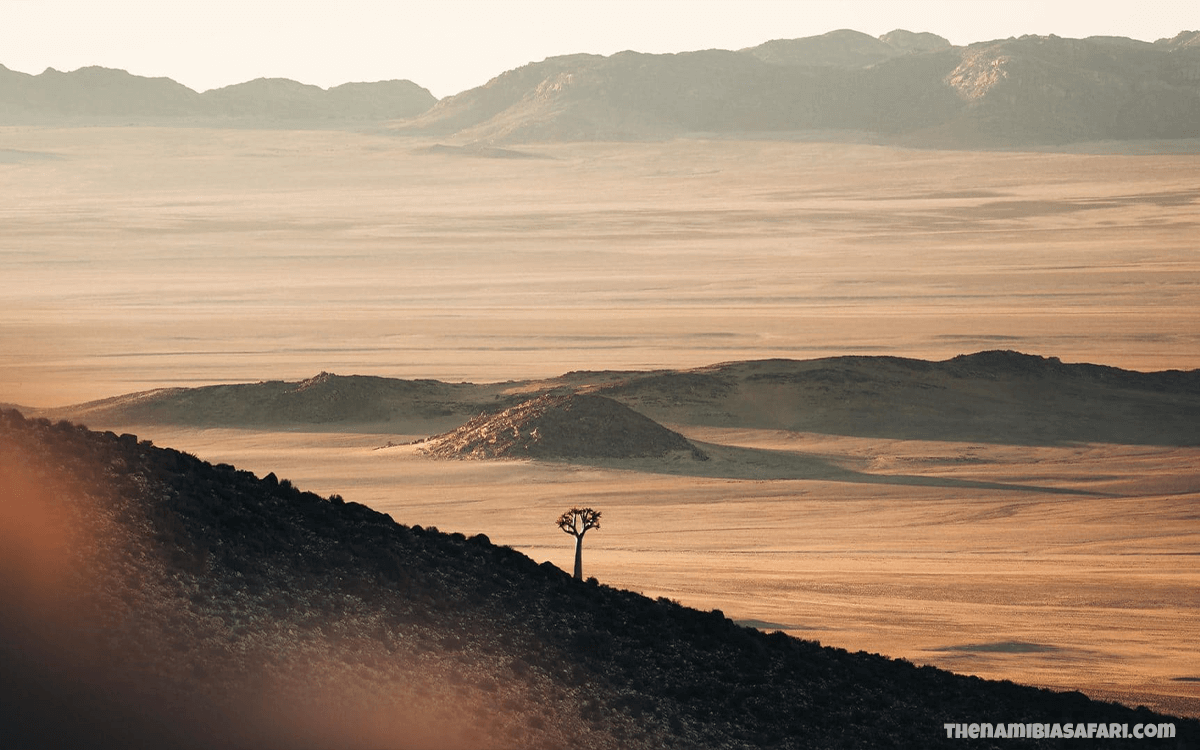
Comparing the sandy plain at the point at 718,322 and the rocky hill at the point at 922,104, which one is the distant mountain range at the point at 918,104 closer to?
the rocky hill at the point at 922,104

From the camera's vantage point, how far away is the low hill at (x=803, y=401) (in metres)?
43.1

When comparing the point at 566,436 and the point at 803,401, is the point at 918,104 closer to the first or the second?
the point at 803,401

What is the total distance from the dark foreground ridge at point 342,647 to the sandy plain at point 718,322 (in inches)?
159

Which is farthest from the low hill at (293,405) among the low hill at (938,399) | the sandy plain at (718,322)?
the low hill at (938,399)

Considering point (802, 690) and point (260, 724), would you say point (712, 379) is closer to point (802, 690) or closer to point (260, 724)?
point (802, 690)

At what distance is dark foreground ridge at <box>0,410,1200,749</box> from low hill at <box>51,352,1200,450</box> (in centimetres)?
2737

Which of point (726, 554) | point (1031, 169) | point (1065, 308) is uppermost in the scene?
point (1031, 169)

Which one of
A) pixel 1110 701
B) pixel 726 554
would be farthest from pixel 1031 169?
pixel 1110 701

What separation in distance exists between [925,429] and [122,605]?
33734 millimetres

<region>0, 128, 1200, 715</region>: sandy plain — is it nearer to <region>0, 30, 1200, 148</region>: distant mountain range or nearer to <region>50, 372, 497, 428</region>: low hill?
<region>50, 372, 497, 428</region>: low hill

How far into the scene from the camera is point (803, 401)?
44625mm

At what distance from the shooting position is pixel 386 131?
196 meters

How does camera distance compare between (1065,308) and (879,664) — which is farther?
(1065,308)

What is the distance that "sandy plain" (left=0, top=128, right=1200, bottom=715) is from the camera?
23.3m
